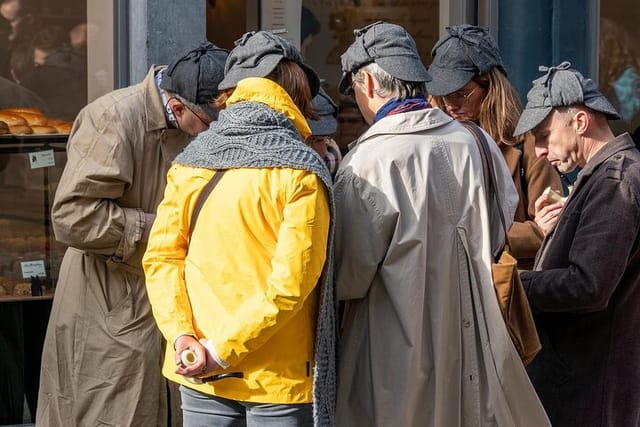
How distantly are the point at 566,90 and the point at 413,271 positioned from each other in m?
0.87

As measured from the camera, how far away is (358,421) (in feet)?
12.6

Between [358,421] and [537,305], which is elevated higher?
[537,305]

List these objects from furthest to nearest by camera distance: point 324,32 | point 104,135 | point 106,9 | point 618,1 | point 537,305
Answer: point 618,1
point 324,32
point 106,9
point 104,135
point 537,305

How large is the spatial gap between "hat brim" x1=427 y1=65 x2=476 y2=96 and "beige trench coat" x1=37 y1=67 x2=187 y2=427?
0.97 metres

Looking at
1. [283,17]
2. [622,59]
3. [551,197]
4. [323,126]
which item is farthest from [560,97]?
[622,59]

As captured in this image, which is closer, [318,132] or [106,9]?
[318,132]

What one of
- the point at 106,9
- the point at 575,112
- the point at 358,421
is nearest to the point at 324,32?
the point at 106,9

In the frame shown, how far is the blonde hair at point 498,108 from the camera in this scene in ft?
15.6

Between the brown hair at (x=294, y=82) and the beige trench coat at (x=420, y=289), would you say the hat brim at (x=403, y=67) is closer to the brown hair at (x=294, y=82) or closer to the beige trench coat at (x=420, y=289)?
the beige trench coat at (x=420, y=289)

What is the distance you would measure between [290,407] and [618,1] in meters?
4.27

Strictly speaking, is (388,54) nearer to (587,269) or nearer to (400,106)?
(400,106)

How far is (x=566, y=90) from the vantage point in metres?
4.16

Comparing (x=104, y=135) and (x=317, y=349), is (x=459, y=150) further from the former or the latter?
(x=104, y=135)

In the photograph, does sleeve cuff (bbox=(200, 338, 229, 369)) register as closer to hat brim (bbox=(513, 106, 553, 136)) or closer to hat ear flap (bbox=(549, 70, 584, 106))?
hat brim (bbox=(513, 106, 553, 136))
